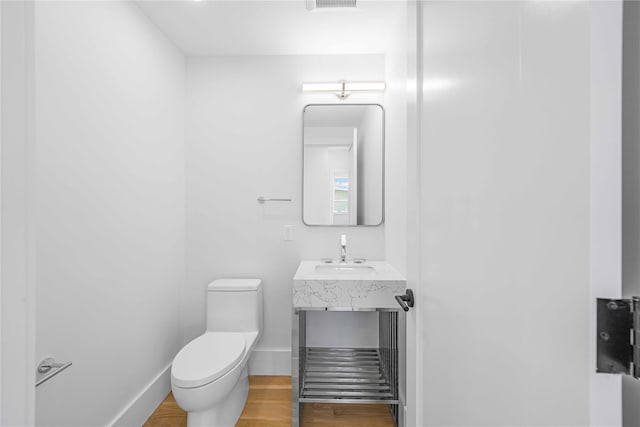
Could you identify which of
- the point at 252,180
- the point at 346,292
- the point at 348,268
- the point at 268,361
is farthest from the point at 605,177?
the point at 268,361

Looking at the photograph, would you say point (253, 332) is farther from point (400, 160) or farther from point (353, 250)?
point (400, 160)

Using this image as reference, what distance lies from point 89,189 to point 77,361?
75 cm

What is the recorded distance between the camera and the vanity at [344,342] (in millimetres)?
1745

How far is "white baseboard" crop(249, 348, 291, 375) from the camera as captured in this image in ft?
7.87

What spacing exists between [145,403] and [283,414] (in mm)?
798

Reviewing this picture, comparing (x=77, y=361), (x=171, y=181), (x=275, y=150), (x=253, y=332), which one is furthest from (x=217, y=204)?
(x=77, y=361)

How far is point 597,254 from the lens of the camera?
14.3 inches

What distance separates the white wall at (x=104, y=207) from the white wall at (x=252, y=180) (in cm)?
21

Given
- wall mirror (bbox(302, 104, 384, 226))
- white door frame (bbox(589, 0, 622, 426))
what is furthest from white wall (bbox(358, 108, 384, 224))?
white door frame (bbox(589, 0, 622, 426))

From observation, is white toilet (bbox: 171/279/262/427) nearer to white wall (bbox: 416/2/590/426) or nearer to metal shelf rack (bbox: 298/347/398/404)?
metal shelf rack (bbox: 298/347/398/404)

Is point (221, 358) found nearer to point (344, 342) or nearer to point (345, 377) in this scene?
point (345, 377)

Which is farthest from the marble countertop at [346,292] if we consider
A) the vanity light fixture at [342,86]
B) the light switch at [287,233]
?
the vanity light fixture at [342,86]

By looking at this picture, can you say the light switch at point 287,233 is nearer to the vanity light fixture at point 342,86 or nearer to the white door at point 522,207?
the vanity light fixture at point 342,86

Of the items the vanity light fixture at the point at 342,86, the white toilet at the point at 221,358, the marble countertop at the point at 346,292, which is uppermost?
the vanity light fixture at the point at 342,86
